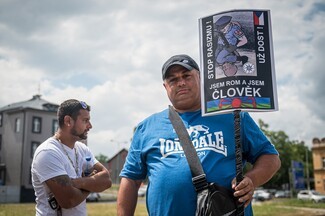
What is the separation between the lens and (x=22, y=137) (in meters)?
46.6

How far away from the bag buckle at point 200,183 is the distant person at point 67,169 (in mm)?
1540

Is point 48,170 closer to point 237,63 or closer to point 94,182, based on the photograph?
point 94,182

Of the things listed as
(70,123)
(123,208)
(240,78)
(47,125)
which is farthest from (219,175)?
(47,125)

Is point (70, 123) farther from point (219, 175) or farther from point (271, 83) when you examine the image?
point (271, 83)

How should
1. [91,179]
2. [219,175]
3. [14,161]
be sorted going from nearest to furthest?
[219,175] → [91,179] → [14,161]

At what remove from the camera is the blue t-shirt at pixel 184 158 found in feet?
9.22

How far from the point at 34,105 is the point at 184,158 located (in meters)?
49.0

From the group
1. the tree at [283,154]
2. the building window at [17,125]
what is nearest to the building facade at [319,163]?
the tree at [283,154]

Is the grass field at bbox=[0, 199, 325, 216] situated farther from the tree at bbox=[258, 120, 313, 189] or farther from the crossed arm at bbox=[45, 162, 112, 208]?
the tree at bbox=[258, 120, 313, 189]

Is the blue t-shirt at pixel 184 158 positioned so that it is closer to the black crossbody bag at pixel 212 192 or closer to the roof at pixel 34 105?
the black crossbody bag at pixel 212 192

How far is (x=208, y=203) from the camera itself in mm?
2576

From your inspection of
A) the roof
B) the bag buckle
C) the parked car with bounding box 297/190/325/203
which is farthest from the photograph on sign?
the roof

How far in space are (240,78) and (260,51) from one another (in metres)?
0.26

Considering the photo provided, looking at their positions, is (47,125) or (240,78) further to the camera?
(47,125)
